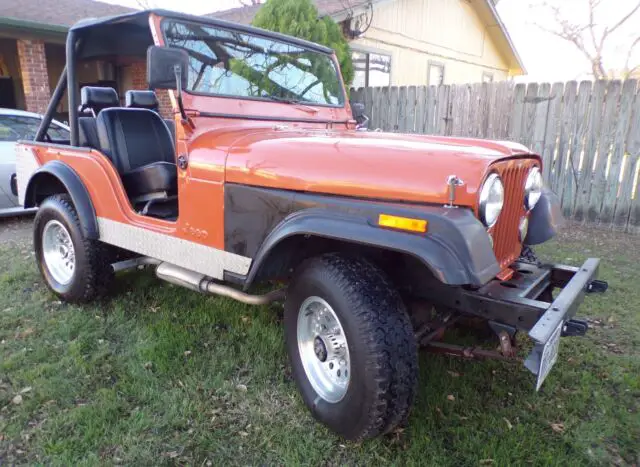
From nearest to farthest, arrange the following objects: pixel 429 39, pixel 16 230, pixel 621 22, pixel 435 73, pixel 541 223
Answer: pixel 541 223 → pixel 16 230 → pixel 429 39 → pixel 435 73 → pixel 621 22

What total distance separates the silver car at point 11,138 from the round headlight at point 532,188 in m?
6.12

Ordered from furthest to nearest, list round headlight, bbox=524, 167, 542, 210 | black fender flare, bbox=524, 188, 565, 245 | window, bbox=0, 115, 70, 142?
window, bbox=0, 115, 70, 142 < black fender flare, bbox=524, 188, 565, 245 < round headlight, bbox=524, 167, 542, 210

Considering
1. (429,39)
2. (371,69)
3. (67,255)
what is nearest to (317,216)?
(67,255)

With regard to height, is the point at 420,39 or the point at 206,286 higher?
the point at 420,39

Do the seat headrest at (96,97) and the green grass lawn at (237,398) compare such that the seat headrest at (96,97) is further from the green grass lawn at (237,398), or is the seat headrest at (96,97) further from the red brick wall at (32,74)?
the red brick wall at (32,74)

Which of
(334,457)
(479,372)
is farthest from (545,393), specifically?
(334,457)

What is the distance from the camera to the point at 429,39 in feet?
43.5

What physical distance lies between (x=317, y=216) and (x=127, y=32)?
2.49 metres

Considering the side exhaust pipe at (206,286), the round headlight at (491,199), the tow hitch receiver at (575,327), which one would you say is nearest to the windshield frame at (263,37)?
the side exhaust pipe at (206,286)

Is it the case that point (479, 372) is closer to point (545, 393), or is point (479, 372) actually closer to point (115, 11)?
point (545, 393)

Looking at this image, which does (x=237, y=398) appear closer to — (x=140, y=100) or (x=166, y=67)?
(x=166, y=67)

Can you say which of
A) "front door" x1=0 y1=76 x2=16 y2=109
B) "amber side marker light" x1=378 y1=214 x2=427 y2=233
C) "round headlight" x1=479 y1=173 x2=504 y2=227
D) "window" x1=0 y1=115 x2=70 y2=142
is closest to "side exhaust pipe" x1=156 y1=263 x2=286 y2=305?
"amber side marker light" x1=378 y1=214 x2=427 y2=233

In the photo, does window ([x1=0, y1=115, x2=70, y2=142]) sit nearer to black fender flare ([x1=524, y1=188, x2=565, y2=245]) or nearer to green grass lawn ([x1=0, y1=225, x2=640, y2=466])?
green grass lawn ([x1=0, y1=225, x2=640, y2=466])

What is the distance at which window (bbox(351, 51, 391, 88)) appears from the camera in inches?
428
